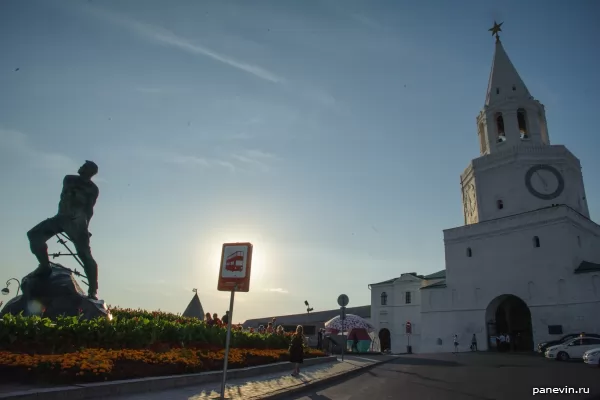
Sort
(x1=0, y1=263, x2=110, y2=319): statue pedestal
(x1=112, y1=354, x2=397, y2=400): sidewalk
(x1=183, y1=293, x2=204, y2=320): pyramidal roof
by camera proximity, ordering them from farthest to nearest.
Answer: (x1=183, y1=293, x2=204, y2=320): pyramidal roof < (x1=0, y1=263, x2=110, y2=319): statue pedestal < (x1=112, y1=354, x2=397, y2=400): sidewalk

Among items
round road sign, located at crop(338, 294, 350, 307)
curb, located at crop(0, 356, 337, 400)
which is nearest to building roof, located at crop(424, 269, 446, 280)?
round road sign, located at crop(338, 294, 350, 307)

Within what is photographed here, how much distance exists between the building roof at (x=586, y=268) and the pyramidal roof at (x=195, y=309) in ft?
99.8

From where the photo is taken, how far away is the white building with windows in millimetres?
30969

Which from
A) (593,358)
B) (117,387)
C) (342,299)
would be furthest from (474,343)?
(117,387)

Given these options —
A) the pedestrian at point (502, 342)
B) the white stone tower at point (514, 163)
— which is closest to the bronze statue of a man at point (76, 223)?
the pedestrian at point (502, 342)

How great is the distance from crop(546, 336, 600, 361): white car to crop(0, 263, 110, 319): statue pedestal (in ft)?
77.1

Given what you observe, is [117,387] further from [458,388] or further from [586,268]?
[586,268]

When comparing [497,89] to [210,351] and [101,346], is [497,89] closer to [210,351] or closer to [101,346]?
[210,351]

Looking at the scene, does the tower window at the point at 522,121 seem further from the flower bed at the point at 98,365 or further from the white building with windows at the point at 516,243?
the flower bed at the point at 98,365

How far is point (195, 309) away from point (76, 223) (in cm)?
2093

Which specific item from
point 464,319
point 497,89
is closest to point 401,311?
point 464,319

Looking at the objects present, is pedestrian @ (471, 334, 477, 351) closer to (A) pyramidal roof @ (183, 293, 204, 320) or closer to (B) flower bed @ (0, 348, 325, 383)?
(A) pyramidal roof @ (183, 293, 204, 320)

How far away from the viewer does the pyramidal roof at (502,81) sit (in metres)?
40.2

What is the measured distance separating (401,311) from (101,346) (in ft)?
155
